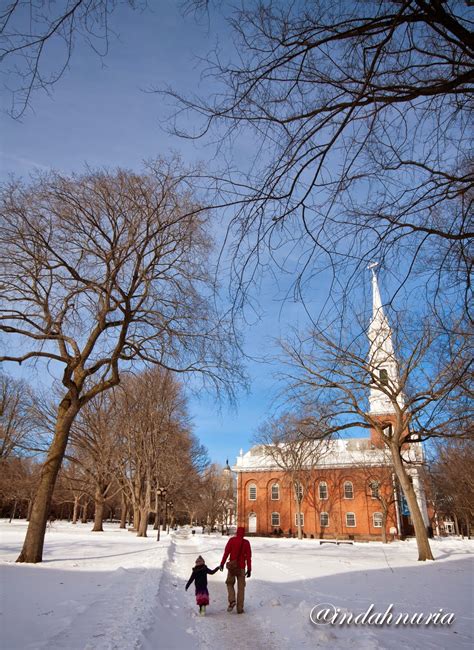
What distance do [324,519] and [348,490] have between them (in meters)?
4.82

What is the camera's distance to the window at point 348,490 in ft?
184

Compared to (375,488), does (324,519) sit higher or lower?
lower

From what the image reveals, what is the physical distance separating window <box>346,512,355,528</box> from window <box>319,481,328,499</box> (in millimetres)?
3422

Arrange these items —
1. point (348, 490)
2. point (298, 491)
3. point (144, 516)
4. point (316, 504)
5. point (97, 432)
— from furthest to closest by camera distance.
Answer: point (316, 504)
point (348, 490)
point (298, 491)
point (144, 516)
point (97, 432)

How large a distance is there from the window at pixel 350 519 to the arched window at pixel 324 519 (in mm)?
2518

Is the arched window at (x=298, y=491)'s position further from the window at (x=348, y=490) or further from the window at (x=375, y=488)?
the window at (x=375, y=488)

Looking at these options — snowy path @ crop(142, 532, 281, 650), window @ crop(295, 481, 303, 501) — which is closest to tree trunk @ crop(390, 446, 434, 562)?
snowy path @ crop(142, 532, 281, 650)

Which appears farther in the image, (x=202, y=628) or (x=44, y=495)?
(x=44, y=495)

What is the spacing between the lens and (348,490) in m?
56.2

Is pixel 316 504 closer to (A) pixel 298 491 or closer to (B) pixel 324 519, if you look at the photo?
(B) pixel 324 519

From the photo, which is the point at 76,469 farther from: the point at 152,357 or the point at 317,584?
the point at 317,584

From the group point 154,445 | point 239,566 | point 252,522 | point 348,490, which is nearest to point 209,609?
point 239,566

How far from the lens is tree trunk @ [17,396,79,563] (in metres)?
11.8

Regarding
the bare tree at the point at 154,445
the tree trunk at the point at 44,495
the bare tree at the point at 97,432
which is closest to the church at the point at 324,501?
the bare tree at the point at 154,445
